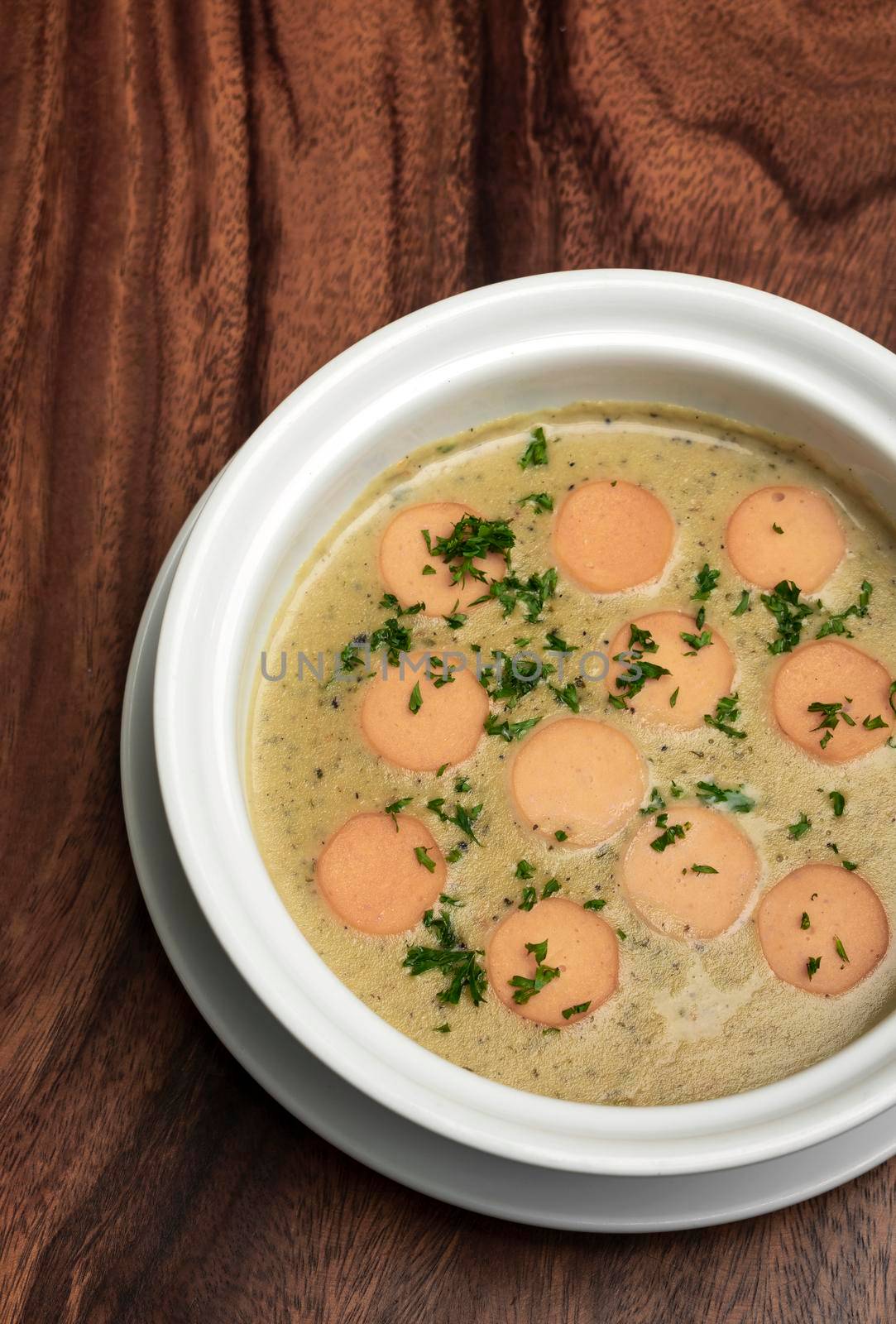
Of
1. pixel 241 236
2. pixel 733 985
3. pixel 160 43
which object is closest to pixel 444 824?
pixel 733 985

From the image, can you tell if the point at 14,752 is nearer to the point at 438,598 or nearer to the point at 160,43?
the point at 438,598

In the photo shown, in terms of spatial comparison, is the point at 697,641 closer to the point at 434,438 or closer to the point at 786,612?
the point at 786,612

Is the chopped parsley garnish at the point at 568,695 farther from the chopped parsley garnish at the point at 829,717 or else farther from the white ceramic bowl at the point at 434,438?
the white ceramic bowl at the point at 434,438

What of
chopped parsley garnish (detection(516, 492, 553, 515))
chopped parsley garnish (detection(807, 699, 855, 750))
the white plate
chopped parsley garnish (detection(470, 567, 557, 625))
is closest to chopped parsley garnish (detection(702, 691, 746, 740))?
chopped parsley garnish (detection(807, 699, 855, 750))

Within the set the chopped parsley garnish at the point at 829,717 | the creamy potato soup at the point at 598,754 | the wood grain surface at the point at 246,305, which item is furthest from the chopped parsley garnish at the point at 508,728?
the wood grain surface at the point at 246,305

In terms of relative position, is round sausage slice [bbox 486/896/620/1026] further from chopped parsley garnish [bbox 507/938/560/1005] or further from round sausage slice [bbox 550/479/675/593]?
round sausage slice [bbox 550/479/675/593]

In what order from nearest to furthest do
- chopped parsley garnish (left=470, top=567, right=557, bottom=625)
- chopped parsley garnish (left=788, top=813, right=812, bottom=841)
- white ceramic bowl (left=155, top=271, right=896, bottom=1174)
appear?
white ceramic bowl (left=155, top=271, right=896, bottom=1174)
chopped parsley garnish (left=788, top=813, right=812, bottom=841)
chopped parsley garnish (left=470, top=567, right=557, bottom=625)
